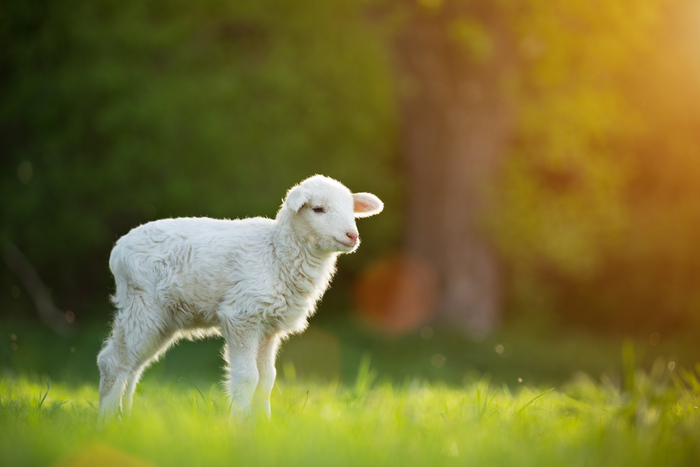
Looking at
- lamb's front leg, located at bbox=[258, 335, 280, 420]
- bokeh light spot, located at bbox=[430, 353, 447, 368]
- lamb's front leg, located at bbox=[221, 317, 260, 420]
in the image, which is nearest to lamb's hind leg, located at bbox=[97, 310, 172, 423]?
lamb's front leg, located at bbox=[221, 317, 260, 420]

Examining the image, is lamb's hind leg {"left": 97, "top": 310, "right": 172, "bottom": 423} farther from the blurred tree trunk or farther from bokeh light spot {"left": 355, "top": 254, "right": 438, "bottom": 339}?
the blurred tree trunk

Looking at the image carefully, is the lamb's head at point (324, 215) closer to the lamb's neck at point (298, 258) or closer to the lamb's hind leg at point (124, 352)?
the lamb's neck at point (298, 258)

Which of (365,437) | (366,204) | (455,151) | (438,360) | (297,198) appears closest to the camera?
(365,437)

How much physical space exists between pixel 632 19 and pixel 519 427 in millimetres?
9424

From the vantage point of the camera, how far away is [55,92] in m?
12.6

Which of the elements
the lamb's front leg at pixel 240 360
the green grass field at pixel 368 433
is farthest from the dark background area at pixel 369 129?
the lamb's front leg at pixel 240 360

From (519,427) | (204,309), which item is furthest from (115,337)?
(519,427)

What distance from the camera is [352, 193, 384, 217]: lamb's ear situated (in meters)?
4.32

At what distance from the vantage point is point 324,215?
396cm

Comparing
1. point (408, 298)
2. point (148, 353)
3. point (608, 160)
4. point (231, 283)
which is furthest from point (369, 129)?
point (148, 353)

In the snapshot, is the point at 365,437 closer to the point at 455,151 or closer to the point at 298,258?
the point at 298,258

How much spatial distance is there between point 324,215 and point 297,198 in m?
0.21

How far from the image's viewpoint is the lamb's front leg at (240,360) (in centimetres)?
Answer: 376

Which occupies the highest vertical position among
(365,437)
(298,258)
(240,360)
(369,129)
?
(298,258)
